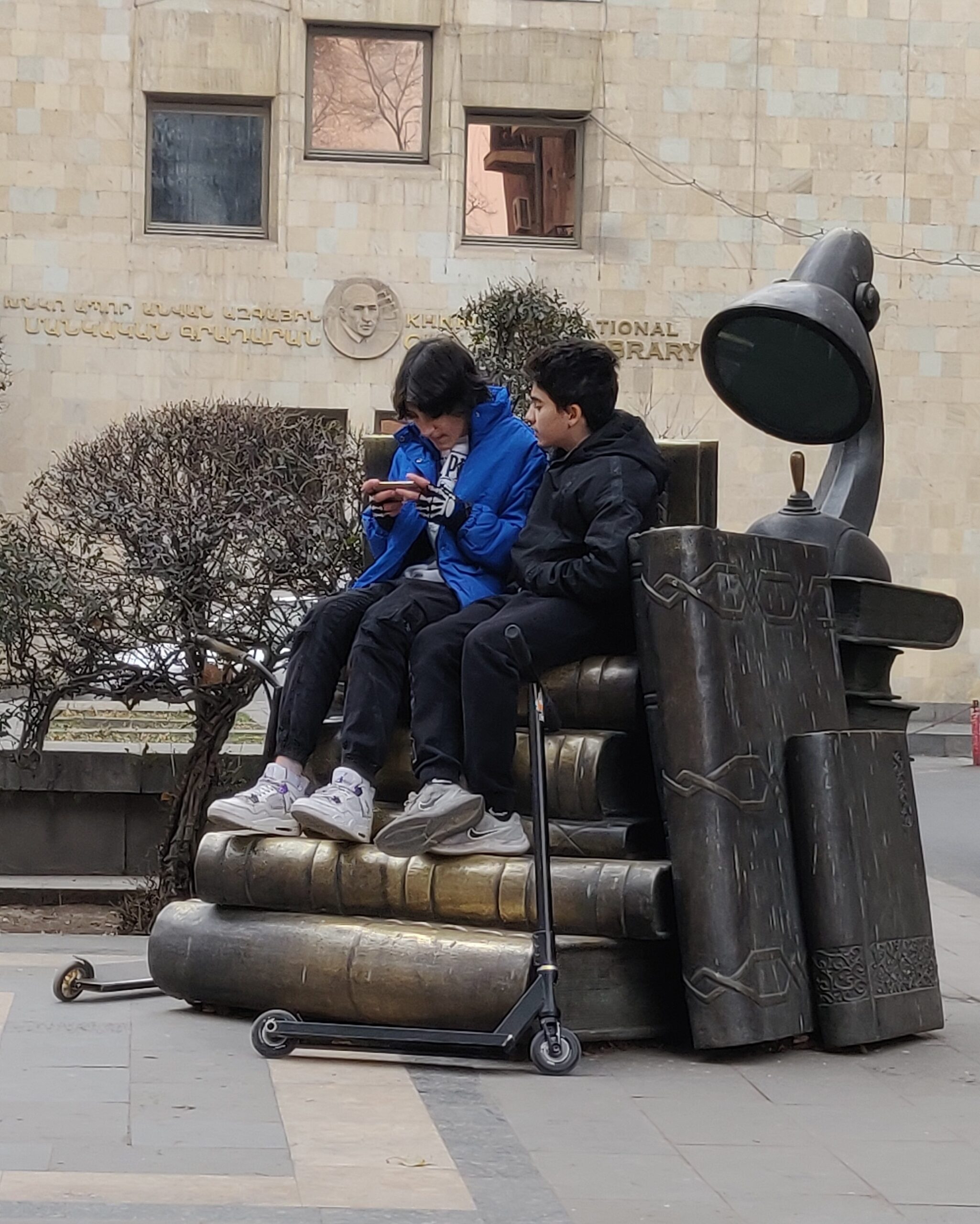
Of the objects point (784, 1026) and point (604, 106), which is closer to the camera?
point (784, 1026)

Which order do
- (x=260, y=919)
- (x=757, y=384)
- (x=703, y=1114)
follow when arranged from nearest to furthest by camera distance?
(x=703, y=1114) → (x=260, y=919) → (x=757, y=384)

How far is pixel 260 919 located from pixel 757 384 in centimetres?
257

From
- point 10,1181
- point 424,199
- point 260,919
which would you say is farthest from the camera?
point 424,199

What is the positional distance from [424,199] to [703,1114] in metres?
20.1

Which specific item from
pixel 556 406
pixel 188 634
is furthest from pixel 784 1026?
pixel 188 634

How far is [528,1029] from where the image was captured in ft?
16.8

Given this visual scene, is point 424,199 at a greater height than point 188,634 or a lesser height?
greater

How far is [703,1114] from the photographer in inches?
185

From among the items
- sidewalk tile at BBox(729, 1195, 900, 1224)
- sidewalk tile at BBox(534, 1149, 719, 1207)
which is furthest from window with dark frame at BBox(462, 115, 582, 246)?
sidewalk tile at BBox(729, 1195, 900, 1224)

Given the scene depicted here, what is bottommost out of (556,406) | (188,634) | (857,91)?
(188,634)

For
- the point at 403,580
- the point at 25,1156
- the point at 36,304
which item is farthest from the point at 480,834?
the point at 36,304

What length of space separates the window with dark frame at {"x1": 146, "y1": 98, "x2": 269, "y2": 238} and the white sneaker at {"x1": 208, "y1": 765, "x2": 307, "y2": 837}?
18.9 meters

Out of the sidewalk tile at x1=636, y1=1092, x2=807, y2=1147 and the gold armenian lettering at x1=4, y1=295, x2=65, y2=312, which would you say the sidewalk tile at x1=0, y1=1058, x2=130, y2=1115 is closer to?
the sidewalk tile at x1=636, y1=1092, x2=807, y2=1147

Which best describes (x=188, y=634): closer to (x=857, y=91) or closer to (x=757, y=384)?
(x=757, y=384)
